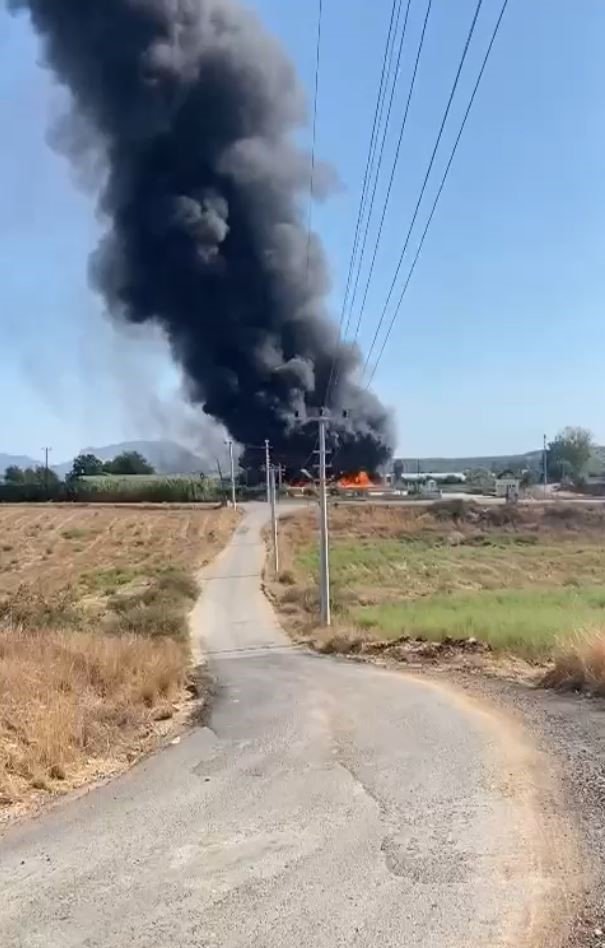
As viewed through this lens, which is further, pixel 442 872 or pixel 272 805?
pixel 272 805

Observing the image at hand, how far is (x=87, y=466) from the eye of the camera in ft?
513

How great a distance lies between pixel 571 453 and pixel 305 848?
616ft

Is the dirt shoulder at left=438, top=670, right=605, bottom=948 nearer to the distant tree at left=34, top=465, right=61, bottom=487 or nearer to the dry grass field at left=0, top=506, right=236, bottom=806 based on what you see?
the dry grass field at left=0, top=506, right=236, bottom=806

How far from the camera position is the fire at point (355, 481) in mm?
105812

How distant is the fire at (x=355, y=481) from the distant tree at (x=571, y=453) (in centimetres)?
8029

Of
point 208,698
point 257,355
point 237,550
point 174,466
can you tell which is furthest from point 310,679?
point 174,466

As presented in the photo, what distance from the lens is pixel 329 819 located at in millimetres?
6750

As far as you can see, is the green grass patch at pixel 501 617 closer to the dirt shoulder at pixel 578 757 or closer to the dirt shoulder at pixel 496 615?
the dirt shoulder at pixel 496 615

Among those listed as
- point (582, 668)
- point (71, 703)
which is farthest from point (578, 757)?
point (71, 703)

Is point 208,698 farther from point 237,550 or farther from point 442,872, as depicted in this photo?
point 237,550

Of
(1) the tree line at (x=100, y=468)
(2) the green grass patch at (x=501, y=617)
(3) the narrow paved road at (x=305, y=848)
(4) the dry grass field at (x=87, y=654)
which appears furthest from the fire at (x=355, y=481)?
(3) the narrow paved road at (x=305, y=848)

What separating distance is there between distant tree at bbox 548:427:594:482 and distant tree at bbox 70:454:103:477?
8042 cm

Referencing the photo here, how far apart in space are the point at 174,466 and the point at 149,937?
184 meters

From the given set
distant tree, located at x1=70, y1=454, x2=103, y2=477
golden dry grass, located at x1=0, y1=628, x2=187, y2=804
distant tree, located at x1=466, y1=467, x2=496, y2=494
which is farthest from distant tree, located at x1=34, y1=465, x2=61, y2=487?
golden dry grass, located at x1=0, y1=628, x2=187, y2=804
